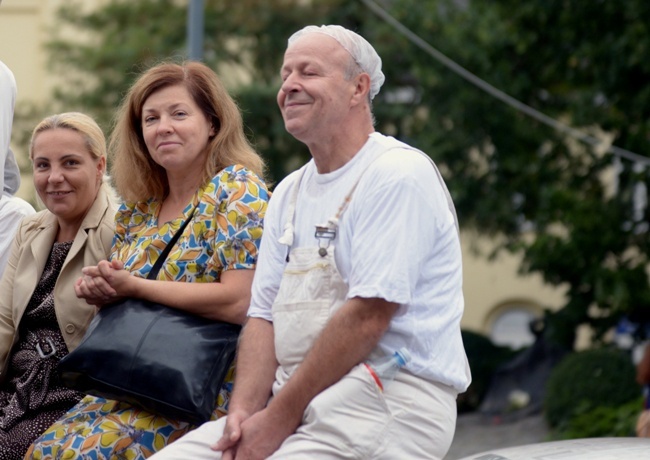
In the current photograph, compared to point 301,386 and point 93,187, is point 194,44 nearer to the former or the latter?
point 93,187

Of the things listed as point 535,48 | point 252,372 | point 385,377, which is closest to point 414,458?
point 385,377

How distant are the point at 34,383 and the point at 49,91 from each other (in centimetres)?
1983

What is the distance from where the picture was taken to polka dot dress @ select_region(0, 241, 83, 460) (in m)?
4.54

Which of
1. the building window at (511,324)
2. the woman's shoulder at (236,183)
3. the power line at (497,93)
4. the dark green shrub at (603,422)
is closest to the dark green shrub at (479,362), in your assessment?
the dark green shrub at (603,422)

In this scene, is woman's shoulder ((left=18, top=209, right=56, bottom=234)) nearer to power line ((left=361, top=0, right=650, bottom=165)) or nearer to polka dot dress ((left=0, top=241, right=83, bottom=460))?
polka dot dress ((left=0, top=241, right=83, bottom=460))

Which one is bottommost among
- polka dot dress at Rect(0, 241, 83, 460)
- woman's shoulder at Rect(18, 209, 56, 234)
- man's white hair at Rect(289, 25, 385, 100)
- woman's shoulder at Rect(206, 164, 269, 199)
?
polka dot dress at Rect(0, 241, 83, 460)

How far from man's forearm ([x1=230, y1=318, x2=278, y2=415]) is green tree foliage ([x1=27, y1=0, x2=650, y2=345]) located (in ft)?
30.3

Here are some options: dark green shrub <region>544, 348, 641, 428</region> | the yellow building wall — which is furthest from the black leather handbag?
the yellow building wall

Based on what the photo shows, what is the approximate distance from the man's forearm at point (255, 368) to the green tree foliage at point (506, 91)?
924cm

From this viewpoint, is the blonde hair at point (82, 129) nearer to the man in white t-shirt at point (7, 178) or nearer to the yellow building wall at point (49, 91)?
the man in white t-shirt at point (7, 178)

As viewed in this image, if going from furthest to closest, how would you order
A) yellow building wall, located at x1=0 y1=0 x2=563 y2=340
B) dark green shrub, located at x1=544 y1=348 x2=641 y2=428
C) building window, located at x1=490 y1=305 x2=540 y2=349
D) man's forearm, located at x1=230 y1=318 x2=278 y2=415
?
building window, located at x1=490 y1=305 x2=540 y2=349 → yellow building wall, located at x1=0 y1=0 x2=563 y2=340 → dark green shrub, located at x1=544 y1=348 x2=641 y2=428 → man's forearm, located at x1=230 y1=318 x2=278 y2=415

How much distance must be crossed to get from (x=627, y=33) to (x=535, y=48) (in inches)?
83.0

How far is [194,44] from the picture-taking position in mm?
13242

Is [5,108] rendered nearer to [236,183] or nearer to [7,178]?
[7,178]
